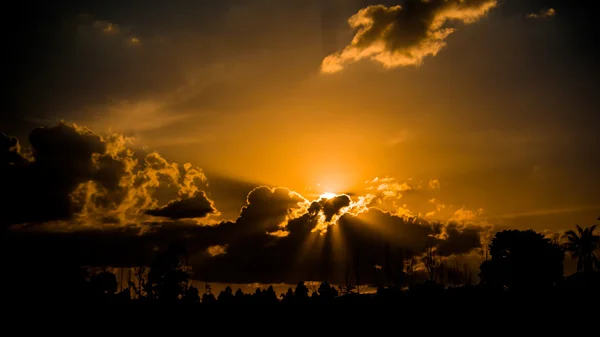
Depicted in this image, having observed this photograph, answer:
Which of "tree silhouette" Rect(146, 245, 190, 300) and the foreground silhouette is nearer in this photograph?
the foreground silhouette

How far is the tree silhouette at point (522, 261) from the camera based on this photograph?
114 meters

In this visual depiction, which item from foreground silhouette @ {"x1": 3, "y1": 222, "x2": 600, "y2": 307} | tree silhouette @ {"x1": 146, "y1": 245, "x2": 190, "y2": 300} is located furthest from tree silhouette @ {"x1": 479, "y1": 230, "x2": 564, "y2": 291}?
tree silhouette @ {"x1": 146, "y1": 245, "x2": 190, "y2": 300}

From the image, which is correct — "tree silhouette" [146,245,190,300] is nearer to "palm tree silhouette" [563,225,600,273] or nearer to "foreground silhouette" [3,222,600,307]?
"foreground silhouette" [3,222,600,307]

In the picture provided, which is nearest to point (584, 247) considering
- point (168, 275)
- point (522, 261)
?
point (522, 261)

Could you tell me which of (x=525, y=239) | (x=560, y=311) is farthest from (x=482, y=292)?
(x=525, y=239)

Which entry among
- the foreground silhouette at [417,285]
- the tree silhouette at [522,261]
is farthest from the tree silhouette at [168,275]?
the tree silhouette at [522,261]

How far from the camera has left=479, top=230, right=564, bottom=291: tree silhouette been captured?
11375cm

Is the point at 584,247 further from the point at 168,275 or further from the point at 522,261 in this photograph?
the point at 168,275

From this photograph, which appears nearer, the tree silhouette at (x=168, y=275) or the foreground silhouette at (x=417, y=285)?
the foreground silhouette at (x=417, y=285)

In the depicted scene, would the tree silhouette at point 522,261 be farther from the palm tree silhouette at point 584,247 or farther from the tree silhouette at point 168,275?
the tree silhouette at point 168,275

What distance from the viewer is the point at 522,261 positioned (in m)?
117

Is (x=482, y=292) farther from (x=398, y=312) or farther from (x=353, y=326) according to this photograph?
(x=353, y=326)

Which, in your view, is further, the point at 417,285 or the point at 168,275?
the point at 168,275

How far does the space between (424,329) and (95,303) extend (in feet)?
248
